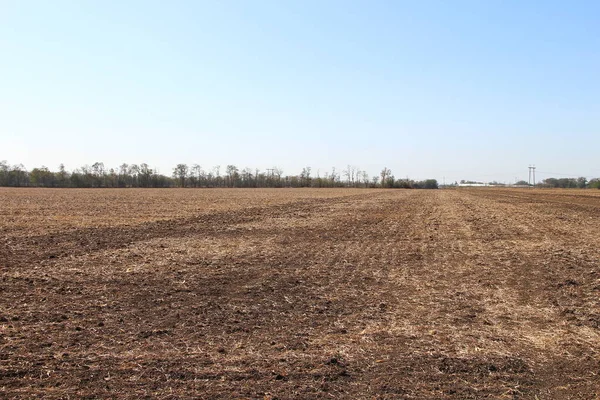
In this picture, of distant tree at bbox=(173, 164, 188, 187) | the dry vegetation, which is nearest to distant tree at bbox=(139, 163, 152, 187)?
distant tree at bbox=(173, 164, 188, 187)

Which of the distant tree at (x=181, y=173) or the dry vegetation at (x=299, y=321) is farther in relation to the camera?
the distant tree at (x=181, y=173)

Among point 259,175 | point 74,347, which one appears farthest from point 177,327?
point 259,175

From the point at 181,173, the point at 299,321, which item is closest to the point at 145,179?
the point at 181,173

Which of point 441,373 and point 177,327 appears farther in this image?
point 177,327

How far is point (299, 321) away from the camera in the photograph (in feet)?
22.7

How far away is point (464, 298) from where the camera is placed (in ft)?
27.5

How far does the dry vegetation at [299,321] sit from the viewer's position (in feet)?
15.5

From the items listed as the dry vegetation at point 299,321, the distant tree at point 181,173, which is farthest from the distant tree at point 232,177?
the dry vegetation at point 299,321

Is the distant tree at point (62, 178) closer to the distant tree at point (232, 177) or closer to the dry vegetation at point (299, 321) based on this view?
the distant tree at point (232, 177)

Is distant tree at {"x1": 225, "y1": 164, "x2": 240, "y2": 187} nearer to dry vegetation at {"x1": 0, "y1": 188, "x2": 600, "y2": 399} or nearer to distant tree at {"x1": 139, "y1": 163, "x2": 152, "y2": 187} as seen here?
distant tree at {"x1": 139, "y1": 163, "x2": 152, "y2": 187}

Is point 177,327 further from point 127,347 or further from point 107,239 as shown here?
point 107,239

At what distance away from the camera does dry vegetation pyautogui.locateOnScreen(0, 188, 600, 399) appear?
4.71 meters

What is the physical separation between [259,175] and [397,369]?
576 ft

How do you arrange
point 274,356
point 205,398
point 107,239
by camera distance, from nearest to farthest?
point 205,398
point 274,356
point 107,239
